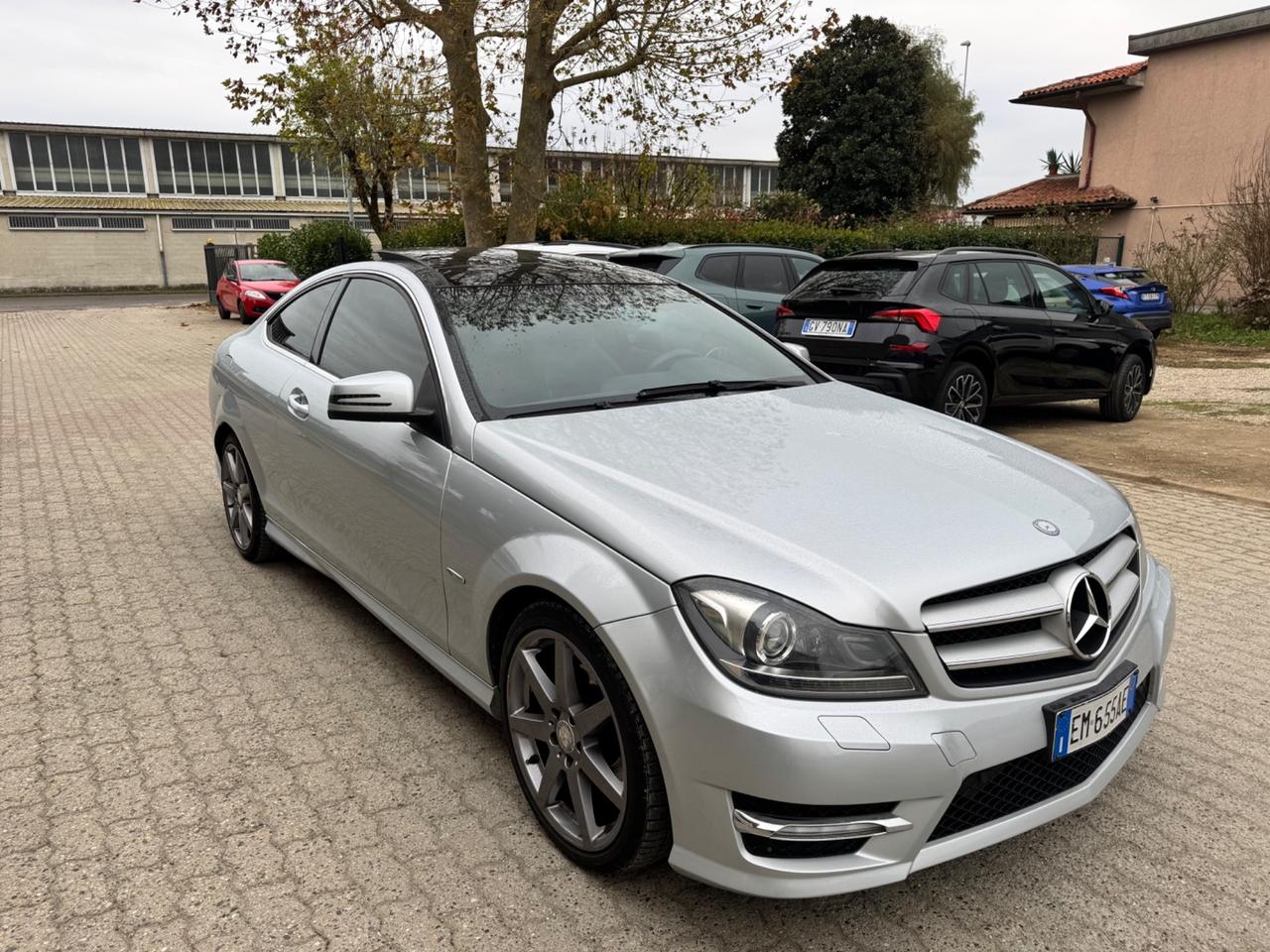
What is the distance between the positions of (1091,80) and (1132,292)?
12.8 metres

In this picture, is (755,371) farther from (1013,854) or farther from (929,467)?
(1013,854)

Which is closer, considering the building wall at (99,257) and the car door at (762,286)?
the car door at (762,286)

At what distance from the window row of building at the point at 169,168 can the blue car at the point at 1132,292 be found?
34690 millimetres

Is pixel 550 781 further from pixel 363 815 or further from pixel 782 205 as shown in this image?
pixel 782 205

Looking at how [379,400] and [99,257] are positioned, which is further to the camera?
[99,257]

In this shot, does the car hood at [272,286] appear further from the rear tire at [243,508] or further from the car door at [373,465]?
the car door at [373,465]

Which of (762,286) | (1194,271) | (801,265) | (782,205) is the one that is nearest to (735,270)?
(762,286)

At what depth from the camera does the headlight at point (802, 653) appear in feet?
6.86

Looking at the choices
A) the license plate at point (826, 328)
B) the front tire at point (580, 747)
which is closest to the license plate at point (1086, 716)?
the front tire at point (580, 747)

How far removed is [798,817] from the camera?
2072mm

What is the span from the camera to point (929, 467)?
9.32ft

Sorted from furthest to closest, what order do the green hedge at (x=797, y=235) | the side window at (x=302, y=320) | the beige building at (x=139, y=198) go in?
1. the beige building at (x=139, y=198)
2. the green hedge at (x=797, y=235)
3. the side window at (x=302, y=320)

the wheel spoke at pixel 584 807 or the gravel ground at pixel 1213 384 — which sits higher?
the wheel spoke at pixel 584 807

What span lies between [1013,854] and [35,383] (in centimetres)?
1391
